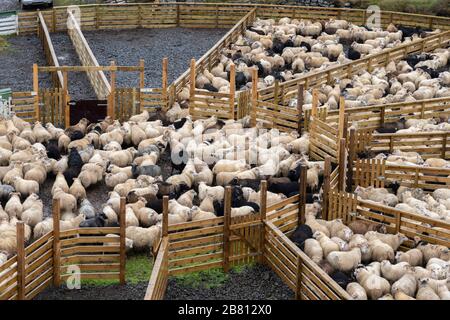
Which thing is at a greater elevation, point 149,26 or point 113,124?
point 149,26

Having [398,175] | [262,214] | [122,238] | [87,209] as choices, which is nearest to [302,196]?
[262,214]

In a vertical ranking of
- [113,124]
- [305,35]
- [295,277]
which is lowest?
[295,277]

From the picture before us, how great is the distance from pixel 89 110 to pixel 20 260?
1215 cm

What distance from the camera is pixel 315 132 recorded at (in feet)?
82.2

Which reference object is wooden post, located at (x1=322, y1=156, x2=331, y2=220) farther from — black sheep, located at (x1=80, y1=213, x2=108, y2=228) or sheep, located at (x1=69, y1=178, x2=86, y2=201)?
sheep, located at (x1=69, y1=178, x2=86, y2=201)

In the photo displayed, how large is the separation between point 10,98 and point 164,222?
10.9 meters

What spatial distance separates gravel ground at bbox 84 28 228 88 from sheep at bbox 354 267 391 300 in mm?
15421

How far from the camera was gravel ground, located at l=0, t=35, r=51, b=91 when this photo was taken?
32.2 meters

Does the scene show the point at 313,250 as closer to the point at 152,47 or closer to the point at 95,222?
the point at 95,222

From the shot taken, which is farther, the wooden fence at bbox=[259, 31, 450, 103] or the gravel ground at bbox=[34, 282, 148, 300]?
the wooden fence at bbox=[259, 31, 450, 103]

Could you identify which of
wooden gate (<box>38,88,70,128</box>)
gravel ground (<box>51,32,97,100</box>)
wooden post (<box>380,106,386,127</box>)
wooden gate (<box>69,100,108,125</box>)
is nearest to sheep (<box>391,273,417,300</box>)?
wooden post (<box>380,106,386,127</box>)

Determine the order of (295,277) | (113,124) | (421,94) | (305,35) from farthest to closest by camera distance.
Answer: (305,35), (421,94), (113,124), (295,277)

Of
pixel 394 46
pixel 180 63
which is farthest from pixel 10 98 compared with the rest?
pixel 394 46

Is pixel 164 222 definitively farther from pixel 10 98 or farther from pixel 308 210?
pixel 10 98
